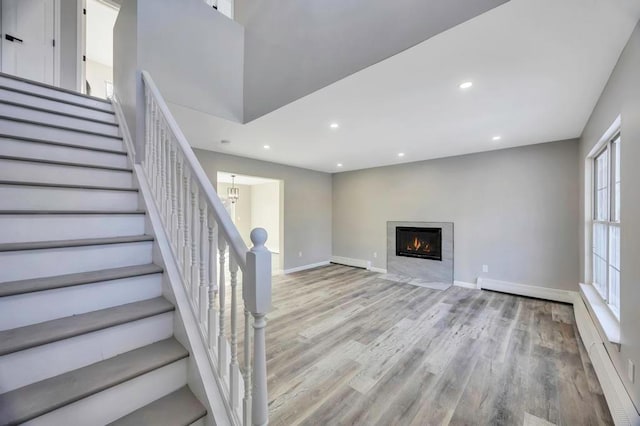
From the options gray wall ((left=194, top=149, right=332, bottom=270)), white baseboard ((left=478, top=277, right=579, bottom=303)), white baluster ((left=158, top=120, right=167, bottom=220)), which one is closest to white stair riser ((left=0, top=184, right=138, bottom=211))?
white baluster ((left=158, top=120, right=167, bottom=220))

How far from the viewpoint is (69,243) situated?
1.35 meters

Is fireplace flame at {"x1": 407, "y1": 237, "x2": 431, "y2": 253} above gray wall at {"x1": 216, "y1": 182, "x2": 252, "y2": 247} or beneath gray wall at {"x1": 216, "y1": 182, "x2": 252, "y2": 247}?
beneath

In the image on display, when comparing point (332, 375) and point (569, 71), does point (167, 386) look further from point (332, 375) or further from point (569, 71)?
point (569, 71)

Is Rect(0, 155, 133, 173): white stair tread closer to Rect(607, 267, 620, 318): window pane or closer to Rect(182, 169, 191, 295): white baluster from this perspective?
Rect(182, 169, 191, 295): white baluster

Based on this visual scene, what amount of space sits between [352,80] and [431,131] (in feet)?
5.74

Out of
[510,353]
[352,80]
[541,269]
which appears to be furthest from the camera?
[541,269]

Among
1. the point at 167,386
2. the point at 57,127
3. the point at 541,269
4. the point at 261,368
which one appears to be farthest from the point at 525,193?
the point at 57,127

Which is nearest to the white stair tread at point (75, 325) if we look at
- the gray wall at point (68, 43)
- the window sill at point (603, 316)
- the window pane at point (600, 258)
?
the window sill at point (603, 316)

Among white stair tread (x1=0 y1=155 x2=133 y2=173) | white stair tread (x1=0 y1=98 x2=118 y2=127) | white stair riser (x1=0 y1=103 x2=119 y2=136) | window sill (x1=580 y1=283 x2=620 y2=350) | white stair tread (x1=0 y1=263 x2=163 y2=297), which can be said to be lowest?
window sill (x1=580 y1=283 x2=620 y2=350)

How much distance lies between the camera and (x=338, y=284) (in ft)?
15.5

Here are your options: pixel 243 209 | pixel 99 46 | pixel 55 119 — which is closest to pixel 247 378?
pixel 55 119

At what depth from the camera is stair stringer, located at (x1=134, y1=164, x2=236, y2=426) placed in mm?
1091

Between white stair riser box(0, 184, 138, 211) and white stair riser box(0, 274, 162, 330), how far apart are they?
0.66m

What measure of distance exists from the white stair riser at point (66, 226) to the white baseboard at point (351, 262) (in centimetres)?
502
